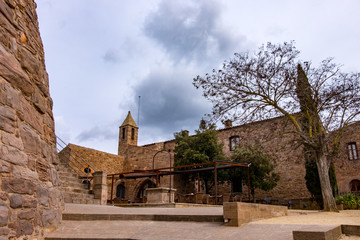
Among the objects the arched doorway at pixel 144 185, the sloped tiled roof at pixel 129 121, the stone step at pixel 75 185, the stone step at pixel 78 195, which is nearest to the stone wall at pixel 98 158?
the arched doorway at pixel 144 185

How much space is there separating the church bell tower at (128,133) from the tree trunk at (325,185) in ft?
53.3

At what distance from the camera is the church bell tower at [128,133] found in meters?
25.5

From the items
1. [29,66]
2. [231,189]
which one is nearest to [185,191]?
[231,189]

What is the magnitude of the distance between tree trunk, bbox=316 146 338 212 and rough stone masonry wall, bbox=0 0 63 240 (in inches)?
406

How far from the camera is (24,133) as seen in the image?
406 centimetres

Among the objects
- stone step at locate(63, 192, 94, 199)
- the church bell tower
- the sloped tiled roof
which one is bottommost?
stone step at locate(63, 192, 94, 199)

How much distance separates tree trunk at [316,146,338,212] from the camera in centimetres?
1166

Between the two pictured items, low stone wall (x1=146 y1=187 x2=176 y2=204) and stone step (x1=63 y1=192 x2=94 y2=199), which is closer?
stone step (x1=63 y1=192 x2=94 y2=199)

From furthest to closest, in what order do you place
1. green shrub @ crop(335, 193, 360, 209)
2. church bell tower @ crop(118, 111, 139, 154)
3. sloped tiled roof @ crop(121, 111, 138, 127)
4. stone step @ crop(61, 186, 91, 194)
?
sloped tiled roof @ crop(121, 111, 138, 127)
church bell tower @ crop(118, 111, 139, 154)
green shrub @ crop(335, 193, 360, 209)
stone step @ crop(61, 186, 91, 194)

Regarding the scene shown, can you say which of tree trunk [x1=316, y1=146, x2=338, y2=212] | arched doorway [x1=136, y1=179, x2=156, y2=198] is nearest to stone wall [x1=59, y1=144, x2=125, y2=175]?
arched doorway [x1=136, y1=179, x2=156, y2=198]

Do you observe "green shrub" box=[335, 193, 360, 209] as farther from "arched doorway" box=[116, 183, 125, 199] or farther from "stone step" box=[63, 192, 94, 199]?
"arched doorway" box=[116, 183, 125, 199]

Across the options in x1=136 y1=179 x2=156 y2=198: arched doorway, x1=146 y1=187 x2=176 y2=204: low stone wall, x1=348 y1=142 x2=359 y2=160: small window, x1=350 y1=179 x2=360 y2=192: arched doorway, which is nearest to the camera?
x1=146 y1=187 x2=176 y2=204: low stone wall

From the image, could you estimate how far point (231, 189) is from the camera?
869 inches

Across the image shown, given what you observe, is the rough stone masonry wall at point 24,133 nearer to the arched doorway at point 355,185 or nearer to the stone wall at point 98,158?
the stone wall at point 98,158
